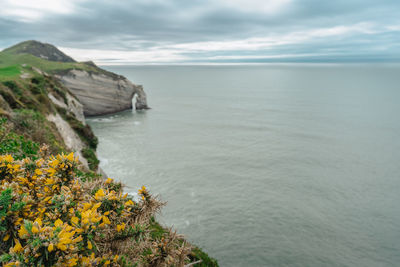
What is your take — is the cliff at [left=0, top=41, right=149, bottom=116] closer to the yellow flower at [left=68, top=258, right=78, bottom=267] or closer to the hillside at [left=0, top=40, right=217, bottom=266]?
the hillside at [left=0, top=40, right=217, bottom=266]

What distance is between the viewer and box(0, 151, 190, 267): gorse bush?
2805 millimetres

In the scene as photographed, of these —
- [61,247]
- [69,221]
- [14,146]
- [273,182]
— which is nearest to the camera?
[61,247]

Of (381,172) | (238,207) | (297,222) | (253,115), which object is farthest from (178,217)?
(253,115)

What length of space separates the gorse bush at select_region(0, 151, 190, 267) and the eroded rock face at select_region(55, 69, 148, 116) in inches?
3041

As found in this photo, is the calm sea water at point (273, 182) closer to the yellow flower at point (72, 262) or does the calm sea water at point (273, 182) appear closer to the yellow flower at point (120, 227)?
the yellow flower at point (120, 227)

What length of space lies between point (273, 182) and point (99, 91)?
64866 millimetres

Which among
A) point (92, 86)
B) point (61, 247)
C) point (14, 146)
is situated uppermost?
point (92, 86)

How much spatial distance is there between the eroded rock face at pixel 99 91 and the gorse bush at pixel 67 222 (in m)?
77.2

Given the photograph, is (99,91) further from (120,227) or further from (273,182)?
(120,227)

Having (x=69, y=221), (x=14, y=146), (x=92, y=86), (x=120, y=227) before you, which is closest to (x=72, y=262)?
(x=69, y=221)

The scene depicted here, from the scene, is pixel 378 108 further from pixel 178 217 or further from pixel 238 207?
pixel 178 217

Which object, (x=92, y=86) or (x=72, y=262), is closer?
(x=72, y=262)

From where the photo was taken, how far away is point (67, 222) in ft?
12.3

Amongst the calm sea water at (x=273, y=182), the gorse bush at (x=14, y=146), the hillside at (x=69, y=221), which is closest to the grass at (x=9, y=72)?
the calm sea water at (x=273, y=182)
